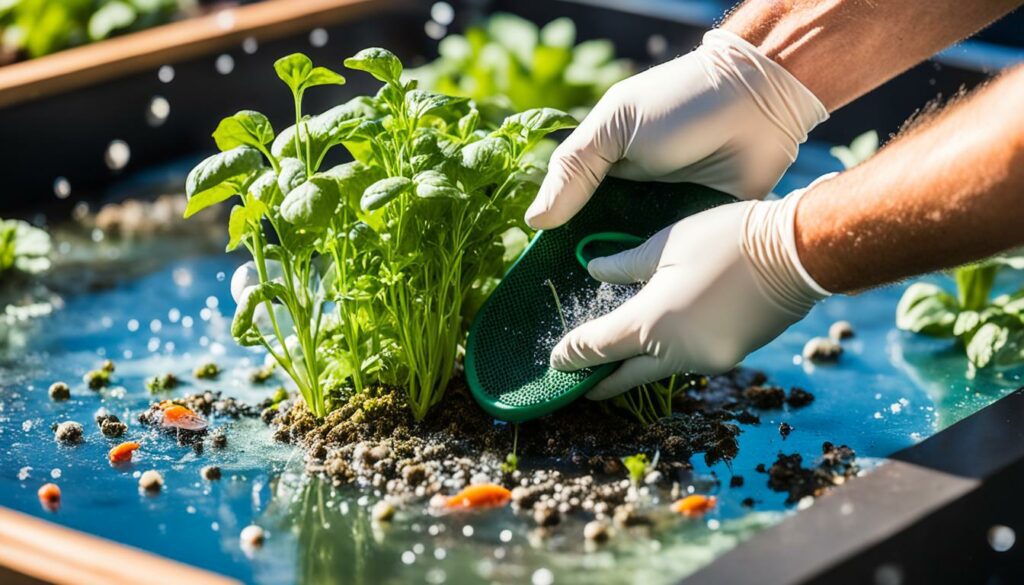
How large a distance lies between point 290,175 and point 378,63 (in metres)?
0.18

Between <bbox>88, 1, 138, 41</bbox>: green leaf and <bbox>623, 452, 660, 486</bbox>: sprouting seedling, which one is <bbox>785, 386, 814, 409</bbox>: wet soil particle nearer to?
<bbox>623, 452, 660, 486</bbox>: sprouting seedling

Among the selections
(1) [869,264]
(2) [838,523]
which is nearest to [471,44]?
(1) [869,264]

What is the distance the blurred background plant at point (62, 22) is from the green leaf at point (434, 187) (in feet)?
5.85

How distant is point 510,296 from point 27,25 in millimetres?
1805

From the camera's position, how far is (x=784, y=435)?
1.75m

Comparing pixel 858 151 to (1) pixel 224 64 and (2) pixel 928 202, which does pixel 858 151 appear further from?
(1) pixel 224 64

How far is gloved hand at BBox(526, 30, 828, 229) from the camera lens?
171 cm

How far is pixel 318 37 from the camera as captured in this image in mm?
3148

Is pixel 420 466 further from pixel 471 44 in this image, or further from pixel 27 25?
pixel 27 25

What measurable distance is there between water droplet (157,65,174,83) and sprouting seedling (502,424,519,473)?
158 centimetres

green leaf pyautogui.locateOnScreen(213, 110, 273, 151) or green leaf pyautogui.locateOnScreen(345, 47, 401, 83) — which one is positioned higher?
green leaf pyautogui.locateOnScreen(345, 47, 401, 83)

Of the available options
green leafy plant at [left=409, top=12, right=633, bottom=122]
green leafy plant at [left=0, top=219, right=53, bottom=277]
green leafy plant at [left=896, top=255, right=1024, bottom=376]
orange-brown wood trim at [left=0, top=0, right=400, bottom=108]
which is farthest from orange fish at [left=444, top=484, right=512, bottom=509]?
orange-brown wood trim at [left=0, top=0, right=400, bottom=108]

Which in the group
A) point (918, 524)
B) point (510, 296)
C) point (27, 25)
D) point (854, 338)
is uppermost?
point (27, 25)

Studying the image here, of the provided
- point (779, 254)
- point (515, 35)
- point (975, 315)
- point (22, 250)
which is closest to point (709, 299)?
point (779, 254)
